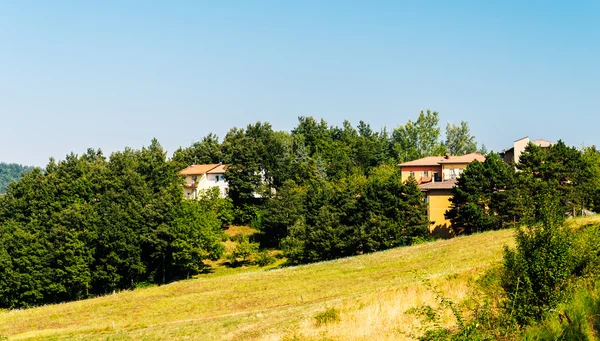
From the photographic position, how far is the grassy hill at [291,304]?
81.4 ft

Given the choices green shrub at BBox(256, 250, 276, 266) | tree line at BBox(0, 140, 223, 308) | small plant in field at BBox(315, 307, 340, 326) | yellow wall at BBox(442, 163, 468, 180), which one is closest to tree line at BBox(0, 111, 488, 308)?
tree line at BBox(0, 140, 223, 308)

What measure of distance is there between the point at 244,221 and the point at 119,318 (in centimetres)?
6093

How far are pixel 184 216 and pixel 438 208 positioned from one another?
36.6 metres

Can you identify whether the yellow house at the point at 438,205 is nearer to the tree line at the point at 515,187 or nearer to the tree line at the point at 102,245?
the tree line at the point at 515,187

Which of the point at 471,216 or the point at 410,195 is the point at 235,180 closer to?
the point at 410,195

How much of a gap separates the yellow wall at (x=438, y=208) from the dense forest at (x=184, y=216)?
3380mm

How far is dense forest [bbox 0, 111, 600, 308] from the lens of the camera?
7231 cm

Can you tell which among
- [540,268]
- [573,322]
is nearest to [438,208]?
[540,268]

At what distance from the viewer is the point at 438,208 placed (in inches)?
3098

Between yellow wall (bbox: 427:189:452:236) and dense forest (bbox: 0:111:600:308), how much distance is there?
3380 millimetres

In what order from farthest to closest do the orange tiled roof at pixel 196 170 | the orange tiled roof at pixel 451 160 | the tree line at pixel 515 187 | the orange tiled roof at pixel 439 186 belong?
the orange tiled roof at pixel 196 170 < the orange tiled roof at pixel 451 160 < the orange tiled roof at pixel 439 186 < the tree line at pixel 515 187

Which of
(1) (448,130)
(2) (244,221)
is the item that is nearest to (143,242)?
(2) (244,221)

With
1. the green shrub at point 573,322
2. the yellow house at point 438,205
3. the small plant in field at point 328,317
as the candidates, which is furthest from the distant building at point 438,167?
the green shrub at point 573,322

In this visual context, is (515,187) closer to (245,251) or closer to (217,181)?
(245,251)
